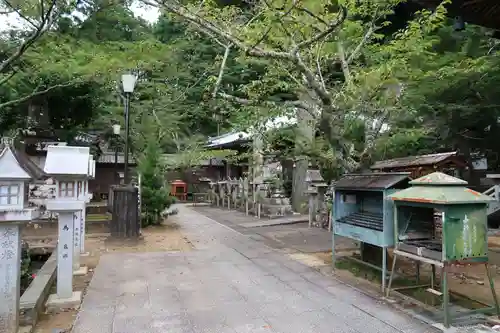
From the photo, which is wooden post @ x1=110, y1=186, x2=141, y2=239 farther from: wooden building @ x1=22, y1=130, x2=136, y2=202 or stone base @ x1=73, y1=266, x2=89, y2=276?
stone base @ x1=73, y1=266, x2=89, y2=276

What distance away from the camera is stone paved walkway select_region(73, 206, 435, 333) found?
13.6 ft

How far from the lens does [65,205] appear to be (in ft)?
16.3

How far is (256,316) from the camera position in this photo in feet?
14.5

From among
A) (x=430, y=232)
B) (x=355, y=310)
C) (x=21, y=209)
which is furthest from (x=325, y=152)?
(x=21, y=209)

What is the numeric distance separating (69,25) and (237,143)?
8.93 meters

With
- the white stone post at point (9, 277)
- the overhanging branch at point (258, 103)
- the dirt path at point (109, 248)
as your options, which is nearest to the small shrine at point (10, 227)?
the white stone post at point (9, 277)

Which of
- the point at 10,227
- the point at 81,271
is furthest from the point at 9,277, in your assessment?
the point at 81,271

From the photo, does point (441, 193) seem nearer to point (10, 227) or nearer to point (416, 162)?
point (10, 227)

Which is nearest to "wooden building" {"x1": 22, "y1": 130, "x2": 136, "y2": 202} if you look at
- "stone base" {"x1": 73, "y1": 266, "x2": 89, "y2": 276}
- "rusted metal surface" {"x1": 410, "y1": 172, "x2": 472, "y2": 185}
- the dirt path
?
the dirt path

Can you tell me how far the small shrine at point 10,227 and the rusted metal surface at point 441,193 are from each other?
13.7ft

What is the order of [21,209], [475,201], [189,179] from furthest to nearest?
[189,179], [475,201], [21,209]

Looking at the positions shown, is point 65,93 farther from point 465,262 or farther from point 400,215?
point 465,262

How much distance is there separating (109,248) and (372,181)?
19.3 feet

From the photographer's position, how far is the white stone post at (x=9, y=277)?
374 cm
